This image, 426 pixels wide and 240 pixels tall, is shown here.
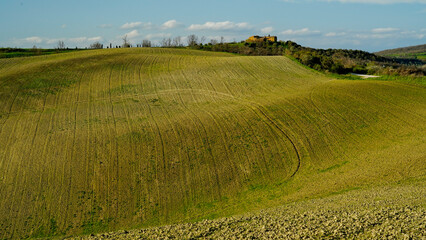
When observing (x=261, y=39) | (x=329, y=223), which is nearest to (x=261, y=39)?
(x=261, y=39)

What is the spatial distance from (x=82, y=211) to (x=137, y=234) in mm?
7431

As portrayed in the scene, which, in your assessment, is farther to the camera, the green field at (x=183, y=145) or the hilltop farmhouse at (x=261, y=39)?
the hilltop farmhouse at (x=261, y=39)

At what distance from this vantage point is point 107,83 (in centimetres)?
4822

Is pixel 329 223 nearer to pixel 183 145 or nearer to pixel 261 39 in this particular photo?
pixel 183 145

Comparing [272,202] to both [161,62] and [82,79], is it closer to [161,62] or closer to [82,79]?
[82,79]

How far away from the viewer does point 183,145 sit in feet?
99.6

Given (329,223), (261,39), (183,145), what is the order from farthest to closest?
(261,39), (183,145), (329,223)

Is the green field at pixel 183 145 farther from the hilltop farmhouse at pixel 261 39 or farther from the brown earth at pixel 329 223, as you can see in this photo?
the hilltop farmhouse at pixel 261 39

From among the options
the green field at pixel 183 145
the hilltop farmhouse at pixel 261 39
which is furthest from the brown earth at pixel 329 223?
the hilltop farmhouse at pixel 261 39

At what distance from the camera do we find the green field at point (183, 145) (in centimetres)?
2386

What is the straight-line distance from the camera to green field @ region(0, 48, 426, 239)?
23859 millimetres

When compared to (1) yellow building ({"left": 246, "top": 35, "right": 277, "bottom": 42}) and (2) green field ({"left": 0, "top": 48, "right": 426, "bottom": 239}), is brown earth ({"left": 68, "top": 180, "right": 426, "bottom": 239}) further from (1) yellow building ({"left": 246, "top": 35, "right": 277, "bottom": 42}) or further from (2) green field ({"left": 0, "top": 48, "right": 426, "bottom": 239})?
(1) yellow building ({"left": 246, "top": 35, "right": 277, "bottom": 42})

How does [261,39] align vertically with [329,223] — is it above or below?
above

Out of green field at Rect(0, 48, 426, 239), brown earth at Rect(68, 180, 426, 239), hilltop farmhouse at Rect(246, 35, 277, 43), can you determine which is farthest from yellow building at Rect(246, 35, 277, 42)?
brown earth at Rect(68, 180, 426, 239)
